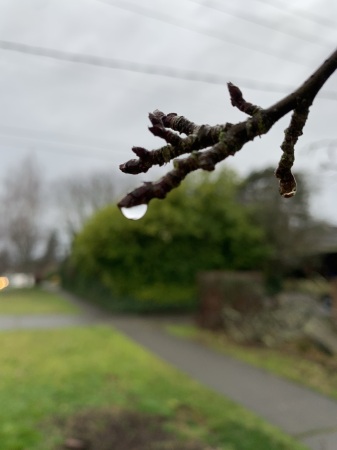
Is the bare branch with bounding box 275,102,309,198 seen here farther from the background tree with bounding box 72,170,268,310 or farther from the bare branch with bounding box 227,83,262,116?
the background tree with bounding box 72,170,268,310

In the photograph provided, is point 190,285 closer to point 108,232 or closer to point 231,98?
point 108,232

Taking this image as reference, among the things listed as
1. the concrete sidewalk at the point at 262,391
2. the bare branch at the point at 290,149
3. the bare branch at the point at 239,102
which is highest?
the bare branch at the point at 239,102

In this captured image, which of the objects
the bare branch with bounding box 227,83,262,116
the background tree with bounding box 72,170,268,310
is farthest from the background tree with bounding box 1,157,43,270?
the bare branch with bounding box 227,83,262,116

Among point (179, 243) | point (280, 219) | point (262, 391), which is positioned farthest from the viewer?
point (179, 243)

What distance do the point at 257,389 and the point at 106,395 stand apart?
6.83 ft

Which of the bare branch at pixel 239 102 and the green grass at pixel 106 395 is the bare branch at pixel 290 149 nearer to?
the bare branch at pixel 239 102

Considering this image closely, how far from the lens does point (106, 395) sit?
20.0 feet

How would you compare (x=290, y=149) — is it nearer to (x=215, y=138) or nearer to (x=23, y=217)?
(x=215, y=138)

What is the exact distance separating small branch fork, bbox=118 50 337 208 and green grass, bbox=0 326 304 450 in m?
4.23

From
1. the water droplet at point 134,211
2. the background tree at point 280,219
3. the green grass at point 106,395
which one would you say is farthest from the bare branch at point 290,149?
the background tree at point 280,219

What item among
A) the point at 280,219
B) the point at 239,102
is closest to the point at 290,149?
the point at 239,102

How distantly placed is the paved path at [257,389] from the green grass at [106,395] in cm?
25

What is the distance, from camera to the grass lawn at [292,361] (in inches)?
284

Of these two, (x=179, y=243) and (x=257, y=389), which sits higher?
(x=179, y=243)
